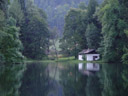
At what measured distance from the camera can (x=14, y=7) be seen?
58.1m

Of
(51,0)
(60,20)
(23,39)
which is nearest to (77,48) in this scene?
(23,39)

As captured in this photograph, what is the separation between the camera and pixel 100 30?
54.2 m

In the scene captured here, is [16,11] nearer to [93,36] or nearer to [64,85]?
[93,36]

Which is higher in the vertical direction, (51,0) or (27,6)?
(51,0)

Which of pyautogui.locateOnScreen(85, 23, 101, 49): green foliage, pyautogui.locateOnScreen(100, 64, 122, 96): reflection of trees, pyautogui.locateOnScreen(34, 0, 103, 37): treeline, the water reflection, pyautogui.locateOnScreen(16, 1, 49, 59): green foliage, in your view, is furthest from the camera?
pyautogui.locateOnScreen(34, 0, 103, 37): treeline

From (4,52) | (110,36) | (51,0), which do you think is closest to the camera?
(4,52)

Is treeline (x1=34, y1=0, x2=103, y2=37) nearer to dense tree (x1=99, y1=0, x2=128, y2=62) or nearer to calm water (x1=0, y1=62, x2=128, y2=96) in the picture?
dense tree (x1=99, y1=0, x2=128, y2=62)

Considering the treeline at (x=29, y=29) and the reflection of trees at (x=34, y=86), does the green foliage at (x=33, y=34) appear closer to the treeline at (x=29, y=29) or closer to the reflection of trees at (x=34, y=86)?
the treeline at (x=29, y=29)

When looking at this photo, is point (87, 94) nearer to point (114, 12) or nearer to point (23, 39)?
point (114, 12)

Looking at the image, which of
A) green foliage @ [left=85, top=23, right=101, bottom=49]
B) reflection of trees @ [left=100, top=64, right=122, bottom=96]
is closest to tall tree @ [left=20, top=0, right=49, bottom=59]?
green foliage @ [left=85, top=23, right=101, bottom=49]

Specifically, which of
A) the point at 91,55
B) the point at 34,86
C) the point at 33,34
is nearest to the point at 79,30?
the point at 91,55

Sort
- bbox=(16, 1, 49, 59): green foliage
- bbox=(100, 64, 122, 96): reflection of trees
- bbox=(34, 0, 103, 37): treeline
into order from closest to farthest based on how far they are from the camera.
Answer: bbox=(100, 64, 122, 96): reflection of trees, bbox=(16, 1, 49, 59): green foliage, bbox=(34, 0, 103, 37): treeline

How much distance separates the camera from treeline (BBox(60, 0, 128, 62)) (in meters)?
39.1

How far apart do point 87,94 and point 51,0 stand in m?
148
